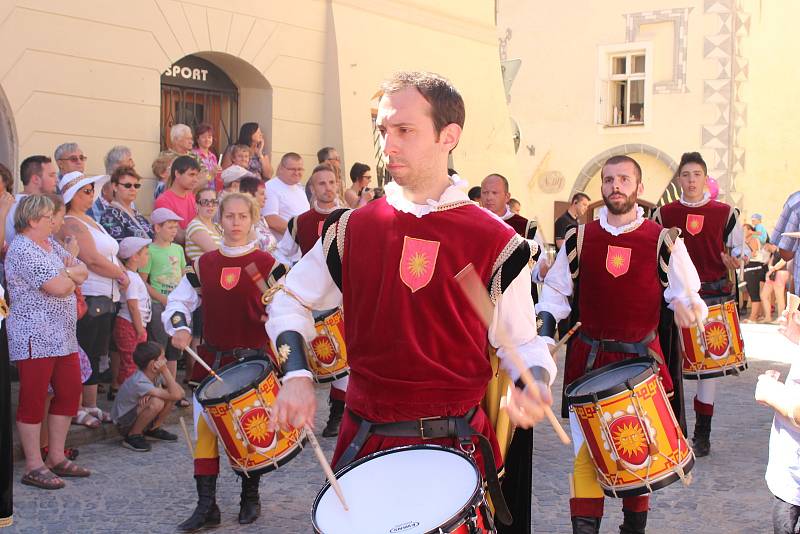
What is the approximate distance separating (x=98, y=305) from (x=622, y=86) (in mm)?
19457

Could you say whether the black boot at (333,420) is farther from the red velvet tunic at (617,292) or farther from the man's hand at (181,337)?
the red velvet tunic at (617,292)

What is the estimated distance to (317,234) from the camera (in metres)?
7.81

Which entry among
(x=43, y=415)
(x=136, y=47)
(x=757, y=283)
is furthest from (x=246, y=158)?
(x=757, y=283)

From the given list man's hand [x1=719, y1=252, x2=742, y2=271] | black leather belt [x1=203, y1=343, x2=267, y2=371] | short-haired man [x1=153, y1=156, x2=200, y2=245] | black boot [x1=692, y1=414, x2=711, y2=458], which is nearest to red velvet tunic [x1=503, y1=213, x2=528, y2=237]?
man's hand [x1=719, y1=252, x2=742, y2=271]

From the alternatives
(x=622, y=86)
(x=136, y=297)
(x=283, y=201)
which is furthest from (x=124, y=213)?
(x=622, y=86)

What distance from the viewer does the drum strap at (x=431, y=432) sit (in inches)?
126

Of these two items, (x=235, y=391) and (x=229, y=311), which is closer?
(x=235, y=391)

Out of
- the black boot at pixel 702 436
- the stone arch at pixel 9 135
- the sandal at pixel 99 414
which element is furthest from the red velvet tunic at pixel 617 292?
the stone arch at pixel 9 135

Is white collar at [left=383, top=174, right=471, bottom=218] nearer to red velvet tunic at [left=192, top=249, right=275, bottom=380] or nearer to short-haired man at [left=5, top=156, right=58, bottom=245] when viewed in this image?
red velvet tunic at [left=192, top=249, right=275, bottom=380]

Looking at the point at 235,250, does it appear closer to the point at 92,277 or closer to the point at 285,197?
the point at 92,277

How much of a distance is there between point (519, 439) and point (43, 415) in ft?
12.2

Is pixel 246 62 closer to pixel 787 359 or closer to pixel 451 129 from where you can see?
pixel 787 359

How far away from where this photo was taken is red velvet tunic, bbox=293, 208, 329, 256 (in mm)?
7812

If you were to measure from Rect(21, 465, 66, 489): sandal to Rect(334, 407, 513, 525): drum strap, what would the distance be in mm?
3677
